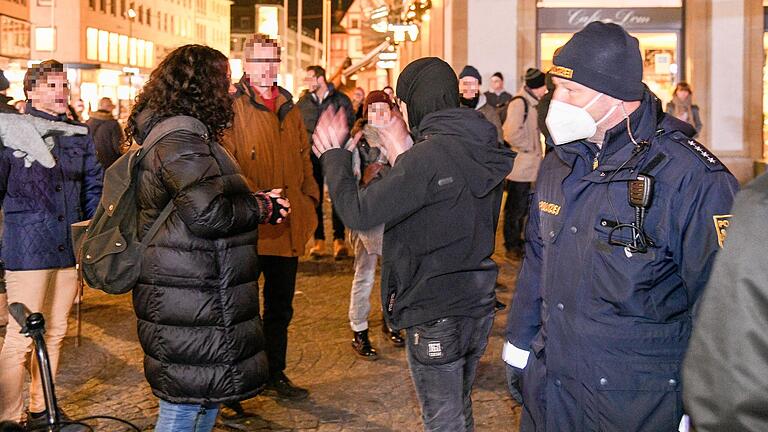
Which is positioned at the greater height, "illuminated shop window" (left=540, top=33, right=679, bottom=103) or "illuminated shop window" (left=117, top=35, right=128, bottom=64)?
"illuminated shop window" (left=117, top=35, right=128, bottom=64)

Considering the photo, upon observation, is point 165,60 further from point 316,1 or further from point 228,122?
point 316,1

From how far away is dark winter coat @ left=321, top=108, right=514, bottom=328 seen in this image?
382 centimetres

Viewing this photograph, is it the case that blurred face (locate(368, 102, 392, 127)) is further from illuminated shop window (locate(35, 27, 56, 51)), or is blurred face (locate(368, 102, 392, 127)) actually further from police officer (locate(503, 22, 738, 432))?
illuminated shop window (locate(35, 27, 56, 51))

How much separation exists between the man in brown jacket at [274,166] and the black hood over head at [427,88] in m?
1.78

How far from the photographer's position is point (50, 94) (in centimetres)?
561

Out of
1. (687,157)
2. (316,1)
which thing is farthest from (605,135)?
(316,1)

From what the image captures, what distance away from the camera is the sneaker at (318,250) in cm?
1173

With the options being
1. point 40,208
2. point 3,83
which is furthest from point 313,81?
point 40,208

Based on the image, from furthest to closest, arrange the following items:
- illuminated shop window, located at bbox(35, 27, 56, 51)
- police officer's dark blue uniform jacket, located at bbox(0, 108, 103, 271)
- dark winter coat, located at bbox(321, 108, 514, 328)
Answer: illuminated shop window, located at bbox(35, 27, 56, 51) → police officer's dark blue uniform jacket, located at bbox(0, 108, 103, 271) → dark winter coat, located at bbox(321, 108, 514, 328)

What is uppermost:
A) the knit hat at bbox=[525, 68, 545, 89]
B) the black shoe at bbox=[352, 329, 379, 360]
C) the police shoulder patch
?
the knit hat at bbox=[525, 68, 545, 89]

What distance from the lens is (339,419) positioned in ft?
19.0

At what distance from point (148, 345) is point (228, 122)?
1069 millimetres

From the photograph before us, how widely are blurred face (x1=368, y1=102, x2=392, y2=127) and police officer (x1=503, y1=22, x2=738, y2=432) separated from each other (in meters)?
1.43

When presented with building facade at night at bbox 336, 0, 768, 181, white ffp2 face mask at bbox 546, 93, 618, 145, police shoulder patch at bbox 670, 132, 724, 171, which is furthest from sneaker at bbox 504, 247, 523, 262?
police shoulder patch at bbox 670, 132, 724, 171
